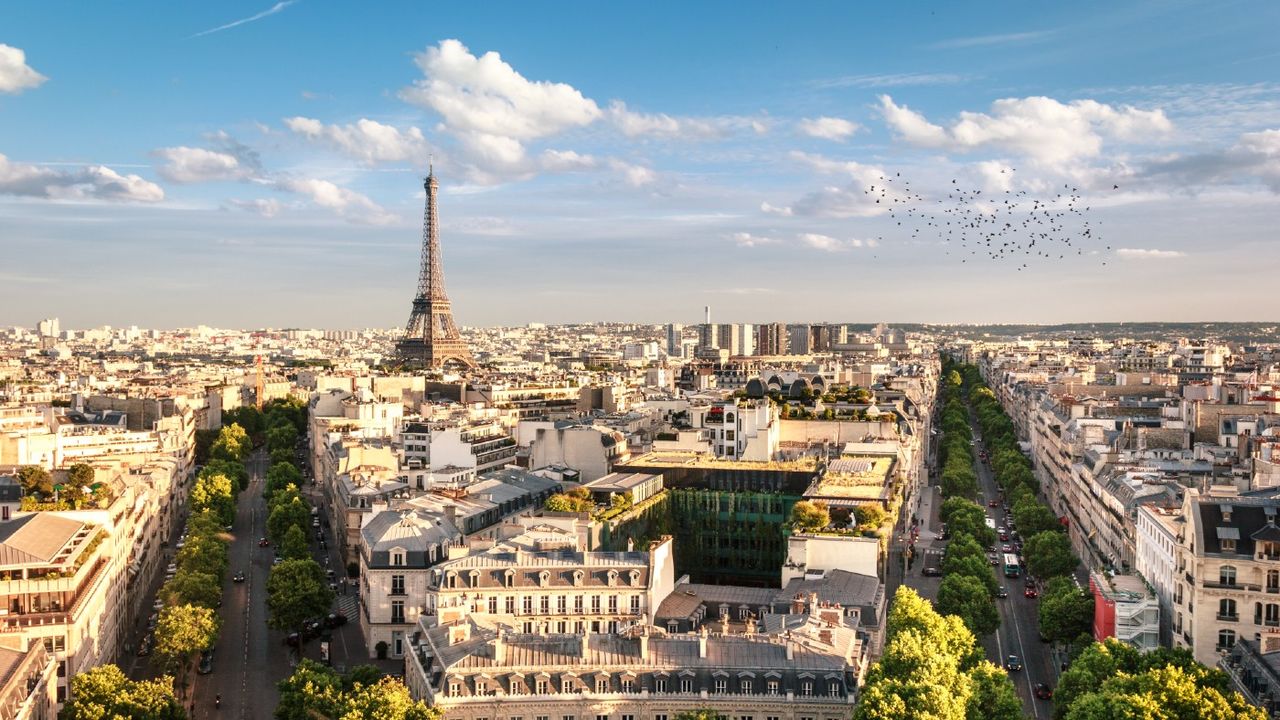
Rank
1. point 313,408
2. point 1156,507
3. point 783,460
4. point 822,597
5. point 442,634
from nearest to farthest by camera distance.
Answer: point 442,634 < point 822,597 < point 1156,507 < point 783,460 < point 313,408

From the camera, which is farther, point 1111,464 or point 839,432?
point 839,432

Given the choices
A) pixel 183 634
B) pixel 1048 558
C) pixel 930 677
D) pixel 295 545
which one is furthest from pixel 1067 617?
pixel 295 545

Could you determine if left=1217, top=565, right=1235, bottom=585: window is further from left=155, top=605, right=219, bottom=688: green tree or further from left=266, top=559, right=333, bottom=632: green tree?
left=155, top=605, right=219, bottom=688: green tree

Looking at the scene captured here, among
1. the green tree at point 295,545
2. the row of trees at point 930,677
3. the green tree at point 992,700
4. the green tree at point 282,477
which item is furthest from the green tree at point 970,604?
the green tree at point 282,477

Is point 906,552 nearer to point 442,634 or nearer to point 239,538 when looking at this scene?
point 442,634

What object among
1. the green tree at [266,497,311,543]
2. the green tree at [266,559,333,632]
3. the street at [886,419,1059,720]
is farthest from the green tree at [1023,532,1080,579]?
the green tree at [266,497,311,543]

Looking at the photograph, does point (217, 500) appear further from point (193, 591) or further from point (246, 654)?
point (246, 654)

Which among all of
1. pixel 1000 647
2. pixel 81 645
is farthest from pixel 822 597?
pixel 81 645
